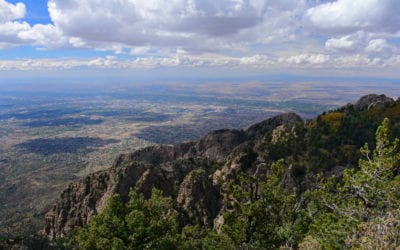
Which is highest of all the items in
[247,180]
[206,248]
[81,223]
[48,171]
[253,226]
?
[247,180]

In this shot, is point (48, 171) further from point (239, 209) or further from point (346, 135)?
point (239, 209)

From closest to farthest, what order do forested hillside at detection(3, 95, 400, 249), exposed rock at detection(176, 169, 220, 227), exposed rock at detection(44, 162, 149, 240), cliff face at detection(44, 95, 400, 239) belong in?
forested hillside at detection(3, 95, 400, 249) → exposed rock at detection(176, 169, 220, 227) → cliff face at detection(44, 95, 400, 239) → exposed rock at detection(44, 162, 149, 240)

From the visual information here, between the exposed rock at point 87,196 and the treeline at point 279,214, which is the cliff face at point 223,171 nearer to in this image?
the exposed rock at point 87,196

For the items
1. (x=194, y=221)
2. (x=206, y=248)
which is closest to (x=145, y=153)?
(x=194, y=221)

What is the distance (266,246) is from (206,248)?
4.45 metres

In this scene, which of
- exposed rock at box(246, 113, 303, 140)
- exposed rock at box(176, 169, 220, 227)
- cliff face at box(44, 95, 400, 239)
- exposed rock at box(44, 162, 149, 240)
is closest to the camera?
exposed rock at box(176, 169, 220, 227)

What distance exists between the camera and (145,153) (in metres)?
108

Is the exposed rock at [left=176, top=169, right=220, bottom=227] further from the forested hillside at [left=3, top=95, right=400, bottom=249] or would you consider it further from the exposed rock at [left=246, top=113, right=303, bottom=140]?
the exposed rock at [left=246, top=113, right=303, bottom=140]

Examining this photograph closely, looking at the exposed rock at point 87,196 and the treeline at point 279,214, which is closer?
the treeline at point 279,214

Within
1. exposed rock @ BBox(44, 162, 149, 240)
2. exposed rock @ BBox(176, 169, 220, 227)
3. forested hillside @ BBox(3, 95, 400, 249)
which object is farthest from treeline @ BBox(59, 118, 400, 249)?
exposed rock @ BBox(44, 162, 149, 240)

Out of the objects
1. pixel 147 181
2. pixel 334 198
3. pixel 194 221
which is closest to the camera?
pixel 334 198

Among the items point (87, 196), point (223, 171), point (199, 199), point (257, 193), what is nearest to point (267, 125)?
point (223, 171)

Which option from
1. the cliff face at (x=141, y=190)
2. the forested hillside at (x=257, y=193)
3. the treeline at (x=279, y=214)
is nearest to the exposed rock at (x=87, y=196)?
the cliff face at (x=141, y=190)

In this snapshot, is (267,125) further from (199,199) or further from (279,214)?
(279,214)
